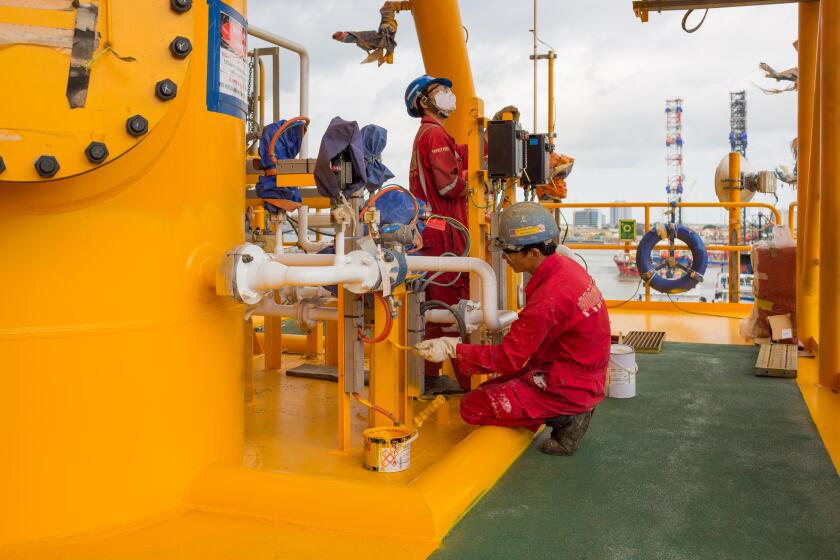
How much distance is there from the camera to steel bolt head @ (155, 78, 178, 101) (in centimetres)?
230

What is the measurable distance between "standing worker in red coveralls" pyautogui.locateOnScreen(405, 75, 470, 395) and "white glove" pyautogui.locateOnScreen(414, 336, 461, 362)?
3.97ft

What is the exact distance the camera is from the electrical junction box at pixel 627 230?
8.94 meters

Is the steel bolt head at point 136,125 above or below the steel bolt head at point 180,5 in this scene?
below

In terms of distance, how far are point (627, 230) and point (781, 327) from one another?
2893 mm

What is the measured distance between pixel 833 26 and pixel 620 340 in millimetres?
3086

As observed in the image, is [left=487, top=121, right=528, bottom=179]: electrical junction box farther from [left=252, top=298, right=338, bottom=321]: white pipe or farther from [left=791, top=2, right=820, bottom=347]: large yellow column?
[left=791, top=2, right=820, bottom=347]: large yellow column

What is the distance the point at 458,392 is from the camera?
458 centimetres

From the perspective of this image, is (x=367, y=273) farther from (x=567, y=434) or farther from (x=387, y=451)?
(x=567, y=434)

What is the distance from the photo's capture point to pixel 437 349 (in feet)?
11.3

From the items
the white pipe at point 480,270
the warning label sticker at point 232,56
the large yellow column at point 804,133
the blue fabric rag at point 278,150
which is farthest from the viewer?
the large yellow column at point 804,133

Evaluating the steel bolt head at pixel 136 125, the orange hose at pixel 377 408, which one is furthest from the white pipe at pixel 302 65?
the steel bolt head at pixel 136 125

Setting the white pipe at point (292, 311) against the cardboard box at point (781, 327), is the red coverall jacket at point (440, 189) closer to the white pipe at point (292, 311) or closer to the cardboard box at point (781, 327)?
the white pipe at point (292, 311)

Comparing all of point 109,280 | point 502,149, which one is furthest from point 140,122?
point 502,149

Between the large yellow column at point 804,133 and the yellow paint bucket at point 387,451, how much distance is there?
156 inches
